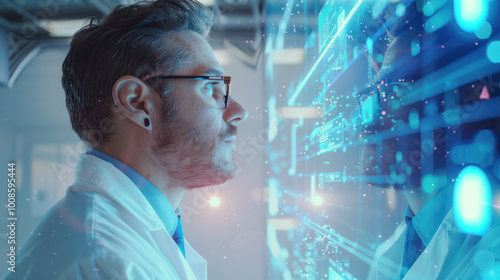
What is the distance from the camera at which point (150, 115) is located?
600mm

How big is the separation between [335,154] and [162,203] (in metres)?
0.38

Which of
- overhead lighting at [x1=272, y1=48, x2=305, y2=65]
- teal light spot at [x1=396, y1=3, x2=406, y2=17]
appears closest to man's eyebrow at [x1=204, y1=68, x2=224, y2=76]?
teal light spot at [x1=396, y1=3, x2=406, y2=17]

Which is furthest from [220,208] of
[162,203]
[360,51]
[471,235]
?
[471,235]

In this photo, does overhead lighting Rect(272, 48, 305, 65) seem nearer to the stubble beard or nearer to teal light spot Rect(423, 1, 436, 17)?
the stubble beard

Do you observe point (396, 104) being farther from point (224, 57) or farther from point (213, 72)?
point (224, 57)

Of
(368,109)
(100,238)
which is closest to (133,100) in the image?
(100,238)

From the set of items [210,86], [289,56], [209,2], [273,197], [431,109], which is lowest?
[273,197]

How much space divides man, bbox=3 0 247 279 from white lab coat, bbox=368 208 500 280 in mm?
353

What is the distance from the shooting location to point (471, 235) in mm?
317

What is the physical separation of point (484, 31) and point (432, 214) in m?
0.21

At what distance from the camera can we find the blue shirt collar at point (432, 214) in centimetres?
34

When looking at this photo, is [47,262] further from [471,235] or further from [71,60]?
[471,235]

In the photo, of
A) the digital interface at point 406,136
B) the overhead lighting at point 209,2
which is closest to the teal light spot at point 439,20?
the digital interface at point 406,136

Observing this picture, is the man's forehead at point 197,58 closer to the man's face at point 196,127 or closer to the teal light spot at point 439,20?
the man's face at point 196,127
